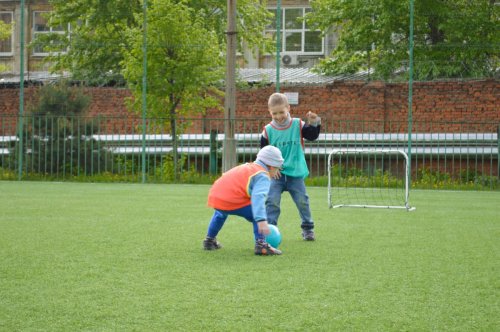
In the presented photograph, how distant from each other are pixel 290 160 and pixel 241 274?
2.43 meters

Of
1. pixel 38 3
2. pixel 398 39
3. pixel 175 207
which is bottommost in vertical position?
pixel 175 207

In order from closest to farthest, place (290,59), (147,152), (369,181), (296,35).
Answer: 1. (369,181)
2. (147,152)
3. (290,59)
4. (296,35)

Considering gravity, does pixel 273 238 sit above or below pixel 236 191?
below

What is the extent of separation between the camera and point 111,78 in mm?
27375

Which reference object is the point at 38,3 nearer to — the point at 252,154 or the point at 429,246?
the point at 252,154

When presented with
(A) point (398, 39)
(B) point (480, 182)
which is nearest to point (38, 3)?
(A) point (398, 39)

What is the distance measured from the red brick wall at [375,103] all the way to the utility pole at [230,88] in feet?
10.5

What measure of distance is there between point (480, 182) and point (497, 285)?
12.4 meters

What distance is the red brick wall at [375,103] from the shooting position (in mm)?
22516

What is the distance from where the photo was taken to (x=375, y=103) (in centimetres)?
2448

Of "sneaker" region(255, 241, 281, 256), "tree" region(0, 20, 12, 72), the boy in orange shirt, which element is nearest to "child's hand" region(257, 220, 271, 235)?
the boy in orange shirt

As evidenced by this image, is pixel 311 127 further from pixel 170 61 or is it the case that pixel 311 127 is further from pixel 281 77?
pixel 281 77

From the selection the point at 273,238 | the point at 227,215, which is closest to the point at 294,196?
the point at 273,238

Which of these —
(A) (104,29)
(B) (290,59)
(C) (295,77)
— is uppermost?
(A) (104,29)
